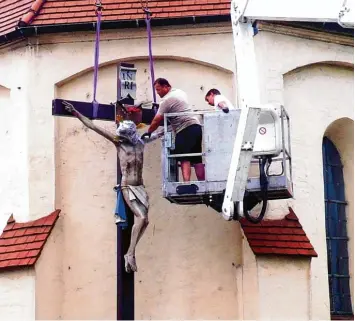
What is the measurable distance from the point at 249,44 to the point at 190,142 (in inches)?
61.5

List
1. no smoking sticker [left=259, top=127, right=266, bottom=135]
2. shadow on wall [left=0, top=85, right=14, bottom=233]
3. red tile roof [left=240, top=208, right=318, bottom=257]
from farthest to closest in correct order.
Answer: shadow on wall [left=0, top=85, right=14, bottom=233] → red tile roof [left=240, top=208, right=318, bottom=257] → no smoking sticker [left=259, top=127, right=266, bottom=135]

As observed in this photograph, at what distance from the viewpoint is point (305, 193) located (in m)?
17.4

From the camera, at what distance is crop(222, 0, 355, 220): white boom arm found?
13.2 meters

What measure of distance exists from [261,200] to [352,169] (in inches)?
114

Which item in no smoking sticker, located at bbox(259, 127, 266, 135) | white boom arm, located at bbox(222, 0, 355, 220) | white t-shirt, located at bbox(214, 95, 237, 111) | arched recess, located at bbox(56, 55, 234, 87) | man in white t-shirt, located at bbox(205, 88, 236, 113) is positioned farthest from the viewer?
arched recess, located at bbox(56, 55, 234, 87)

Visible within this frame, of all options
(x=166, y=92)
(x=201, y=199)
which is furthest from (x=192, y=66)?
(x=201, y=199)

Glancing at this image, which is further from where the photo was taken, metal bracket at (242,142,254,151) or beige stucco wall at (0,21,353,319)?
beige stucco wall at (0,21,353,319)

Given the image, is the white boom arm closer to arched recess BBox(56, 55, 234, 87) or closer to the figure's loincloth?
the figure's loincloth

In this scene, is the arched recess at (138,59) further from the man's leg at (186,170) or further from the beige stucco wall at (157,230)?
the man's leg at (186,170)

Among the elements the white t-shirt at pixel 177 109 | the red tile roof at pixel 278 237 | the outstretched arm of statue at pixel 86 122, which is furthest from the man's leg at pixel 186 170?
the red tile roof at pixel 278 237

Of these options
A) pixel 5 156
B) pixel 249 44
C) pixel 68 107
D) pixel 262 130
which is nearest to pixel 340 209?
pixel 262 130

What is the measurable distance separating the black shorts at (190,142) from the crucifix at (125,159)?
614 millimetres

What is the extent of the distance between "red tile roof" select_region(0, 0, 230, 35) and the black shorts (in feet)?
7.31

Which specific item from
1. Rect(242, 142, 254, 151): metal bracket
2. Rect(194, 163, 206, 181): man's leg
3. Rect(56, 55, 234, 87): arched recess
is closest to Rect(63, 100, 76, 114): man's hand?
Rect(56, 55, 234, 87): arched recess
